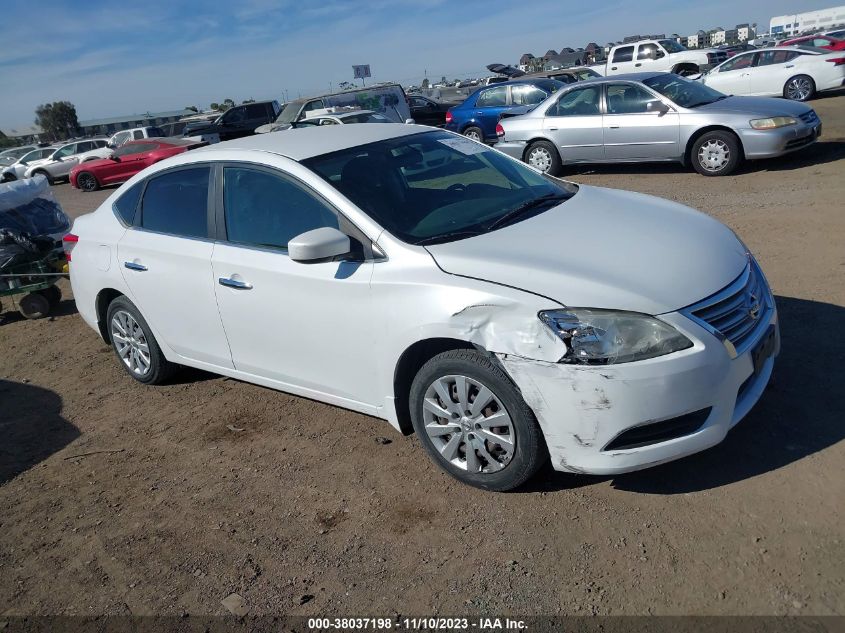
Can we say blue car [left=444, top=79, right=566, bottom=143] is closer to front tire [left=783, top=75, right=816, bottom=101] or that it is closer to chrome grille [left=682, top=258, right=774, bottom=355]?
front tire [left=783, top=75, right=816, bottom=101]

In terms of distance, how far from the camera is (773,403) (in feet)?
12.4

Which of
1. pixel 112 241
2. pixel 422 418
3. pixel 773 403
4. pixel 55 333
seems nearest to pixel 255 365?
pixel 422 418

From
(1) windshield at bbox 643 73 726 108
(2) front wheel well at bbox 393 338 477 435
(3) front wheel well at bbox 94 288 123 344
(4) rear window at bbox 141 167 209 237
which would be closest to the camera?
(2) front wheel well at bbox 393 338 477 435

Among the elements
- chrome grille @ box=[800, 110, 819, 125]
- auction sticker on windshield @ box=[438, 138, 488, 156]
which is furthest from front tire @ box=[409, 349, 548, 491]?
chrome grille @ box=[800, 110, 819, 125]

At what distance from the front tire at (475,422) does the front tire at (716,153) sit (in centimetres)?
837

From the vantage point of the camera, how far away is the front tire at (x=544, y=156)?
11875 mm

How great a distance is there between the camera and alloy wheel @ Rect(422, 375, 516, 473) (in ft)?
10.6

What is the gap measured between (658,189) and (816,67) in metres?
11.5

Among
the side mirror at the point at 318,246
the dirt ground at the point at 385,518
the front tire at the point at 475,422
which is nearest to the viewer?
the dirt ground at the point at 385,518

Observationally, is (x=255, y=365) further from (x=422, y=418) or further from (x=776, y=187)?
(x=776, y=187)

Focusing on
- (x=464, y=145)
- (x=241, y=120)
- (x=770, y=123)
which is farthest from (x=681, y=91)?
(x=241, y=120)

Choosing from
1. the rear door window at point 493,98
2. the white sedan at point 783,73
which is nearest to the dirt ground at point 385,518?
the rear door window at point 493,98

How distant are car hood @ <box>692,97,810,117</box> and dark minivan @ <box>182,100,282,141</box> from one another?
2032 centimetres

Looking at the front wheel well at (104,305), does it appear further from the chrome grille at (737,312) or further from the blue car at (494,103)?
the blue car at (494,103)
